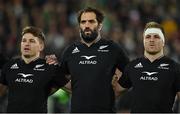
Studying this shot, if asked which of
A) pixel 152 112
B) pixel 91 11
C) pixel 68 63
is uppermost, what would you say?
pixel 91 11

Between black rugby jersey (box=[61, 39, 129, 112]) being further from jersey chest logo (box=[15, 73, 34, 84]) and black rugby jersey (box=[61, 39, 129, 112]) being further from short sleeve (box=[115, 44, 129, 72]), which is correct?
jersey chest logo (box=[15, 73, 34, 84])

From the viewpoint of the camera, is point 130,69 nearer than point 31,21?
Yes

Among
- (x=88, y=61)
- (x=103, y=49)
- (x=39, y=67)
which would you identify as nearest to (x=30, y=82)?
(x=39, y=67)

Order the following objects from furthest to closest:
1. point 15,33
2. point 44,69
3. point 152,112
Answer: point 15,33 < point 44,69 < point 152,112

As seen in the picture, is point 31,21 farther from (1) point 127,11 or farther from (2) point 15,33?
(1) point 127,11

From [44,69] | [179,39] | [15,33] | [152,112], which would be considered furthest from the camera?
[179,39]

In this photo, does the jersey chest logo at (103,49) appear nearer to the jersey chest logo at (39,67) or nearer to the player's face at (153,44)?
the player's face at (153,44)

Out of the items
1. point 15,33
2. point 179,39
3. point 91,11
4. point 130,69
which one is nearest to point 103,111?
point 130,69

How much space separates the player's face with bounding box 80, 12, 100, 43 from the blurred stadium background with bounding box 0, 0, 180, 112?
21.5ft

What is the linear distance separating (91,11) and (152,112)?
1770mm

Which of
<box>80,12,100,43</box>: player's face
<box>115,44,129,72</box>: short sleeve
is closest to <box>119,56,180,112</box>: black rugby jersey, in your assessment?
<box>115,44,129,72</box>: short sleeve

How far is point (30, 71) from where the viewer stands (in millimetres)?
11125

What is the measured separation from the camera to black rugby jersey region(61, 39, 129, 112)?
10648 millimetres

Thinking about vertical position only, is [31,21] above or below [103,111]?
above
